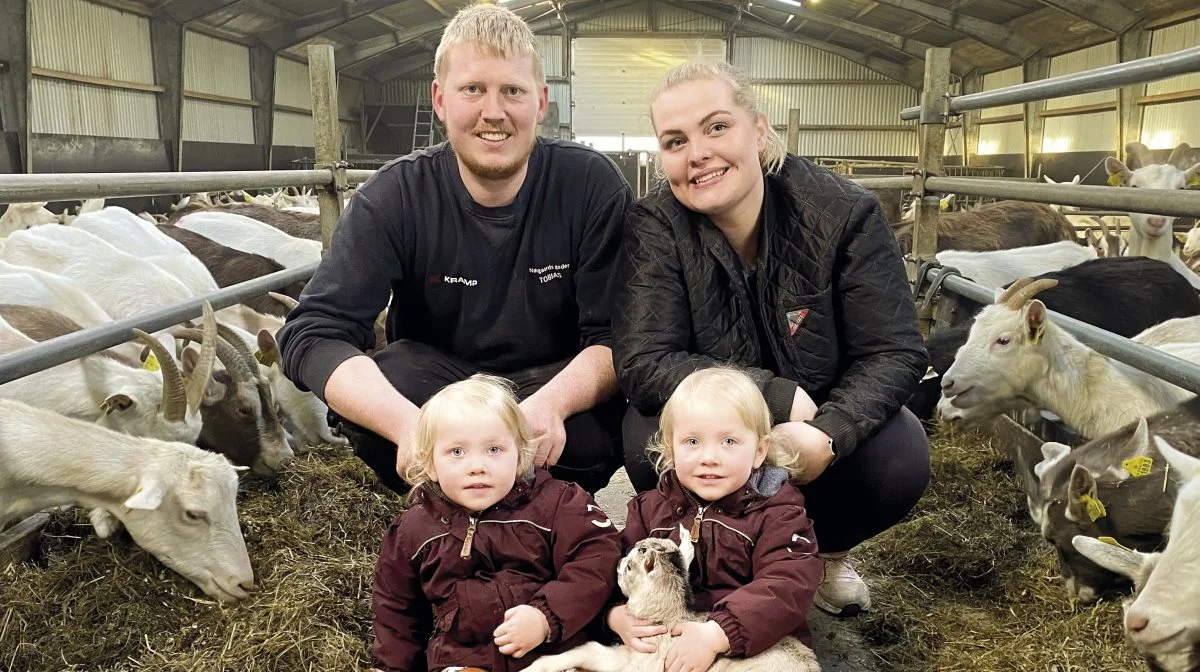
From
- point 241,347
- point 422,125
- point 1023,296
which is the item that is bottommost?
point 241,347

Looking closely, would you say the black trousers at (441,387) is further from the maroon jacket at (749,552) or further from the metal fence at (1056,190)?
the metal fence at (1056,190)

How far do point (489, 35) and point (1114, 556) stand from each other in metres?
2.22

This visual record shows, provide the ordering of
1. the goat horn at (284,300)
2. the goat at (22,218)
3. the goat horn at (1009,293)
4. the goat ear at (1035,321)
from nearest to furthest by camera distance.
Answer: the goat ear at (1035,321) < the goat horn at (1009,293) < the goat horn at (284,300) < the goat at (22,218)

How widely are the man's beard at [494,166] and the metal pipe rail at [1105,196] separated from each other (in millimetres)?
1871

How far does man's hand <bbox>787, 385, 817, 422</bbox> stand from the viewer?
2.40 m

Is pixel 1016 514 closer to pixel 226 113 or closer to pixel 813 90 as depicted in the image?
pixel 226 113

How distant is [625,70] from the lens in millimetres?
25391

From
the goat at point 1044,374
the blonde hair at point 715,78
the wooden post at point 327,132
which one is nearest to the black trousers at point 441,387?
the blonde hair at point 715,78

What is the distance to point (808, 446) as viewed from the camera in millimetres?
2289

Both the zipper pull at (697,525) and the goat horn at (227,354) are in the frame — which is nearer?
the zipper pull at (697,525)

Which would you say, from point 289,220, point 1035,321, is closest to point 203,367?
point 1035,321

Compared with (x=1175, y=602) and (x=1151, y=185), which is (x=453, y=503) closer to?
(x=1175, y=602)

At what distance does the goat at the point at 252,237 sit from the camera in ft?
22.0

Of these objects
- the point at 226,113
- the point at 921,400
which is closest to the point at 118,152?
the point at 226,113
